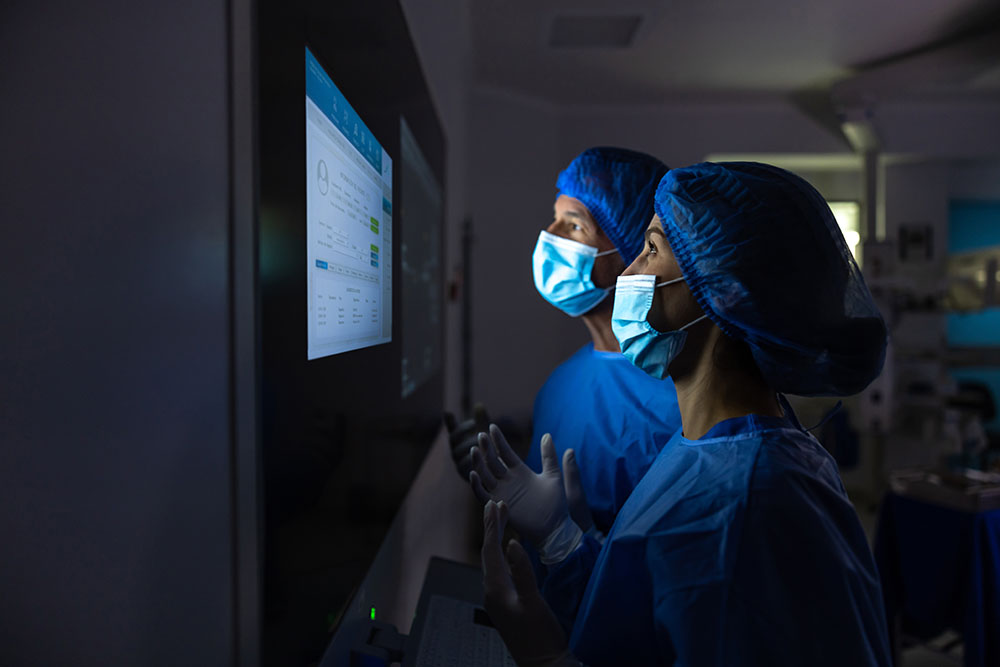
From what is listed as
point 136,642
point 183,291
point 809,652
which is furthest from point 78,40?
point 809,652

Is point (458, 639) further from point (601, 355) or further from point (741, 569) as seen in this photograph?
point (601, 355)

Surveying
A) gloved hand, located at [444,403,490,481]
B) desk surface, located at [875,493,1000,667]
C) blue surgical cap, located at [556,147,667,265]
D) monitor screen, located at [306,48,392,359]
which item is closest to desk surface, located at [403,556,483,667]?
gloved hand, located at [444,403,490,481]

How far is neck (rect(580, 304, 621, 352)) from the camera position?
157cm

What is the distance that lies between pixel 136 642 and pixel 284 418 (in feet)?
0.73

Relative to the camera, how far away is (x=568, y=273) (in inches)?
60.2

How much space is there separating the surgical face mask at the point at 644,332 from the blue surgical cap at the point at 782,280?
7 cm

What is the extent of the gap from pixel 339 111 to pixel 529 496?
67cm

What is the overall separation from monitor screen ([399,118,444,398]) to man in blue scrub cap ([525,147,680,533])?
320mm

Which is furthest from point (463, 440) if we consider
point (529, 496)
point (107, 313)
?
point (107, 313)

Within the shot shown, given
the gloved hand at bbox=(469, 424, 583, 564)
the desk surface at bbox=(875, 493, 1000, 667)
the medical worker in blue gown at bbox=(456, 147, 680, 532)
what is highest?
the medical worker in blue gown at bbox=(456, 147, 680, 532)

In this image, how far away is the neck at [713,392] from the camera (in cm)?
85

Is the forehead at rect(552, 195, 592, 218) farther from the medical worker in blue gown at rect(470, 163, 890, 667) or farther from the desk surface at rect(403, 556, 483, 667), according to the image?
the desk surface at rect(403, 556, 483, 667)

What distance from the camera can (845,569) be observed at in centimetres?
69

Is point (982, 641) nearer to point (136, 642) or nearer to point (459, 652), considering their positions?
point (459, 652)
